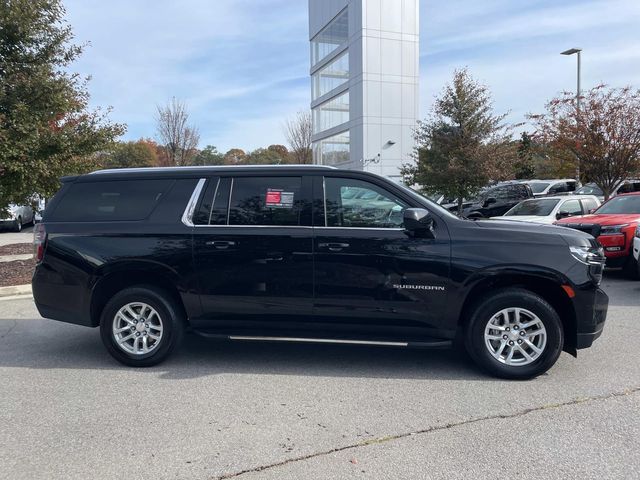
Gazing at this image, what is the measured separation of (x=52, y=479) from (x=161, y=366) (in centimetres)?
207

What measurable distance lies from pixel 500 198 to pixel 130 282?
1718 cm

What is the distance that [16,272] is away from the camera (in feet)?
35.1

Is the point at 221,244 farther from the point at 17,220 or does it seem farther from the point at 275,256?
the point at 17,220

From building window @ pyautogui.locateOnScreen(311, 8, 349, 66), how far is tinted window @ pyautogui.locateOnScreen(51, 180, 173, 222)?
140ft

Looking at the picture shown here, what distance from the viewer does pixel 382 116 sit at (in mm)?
41781

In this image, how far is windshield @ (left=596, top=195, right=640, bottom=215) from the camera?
10766 mm

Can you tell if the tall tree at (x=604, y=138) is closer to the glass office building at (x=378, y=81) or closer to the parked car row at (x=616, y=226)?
the parked car row at (x=616, y=226)

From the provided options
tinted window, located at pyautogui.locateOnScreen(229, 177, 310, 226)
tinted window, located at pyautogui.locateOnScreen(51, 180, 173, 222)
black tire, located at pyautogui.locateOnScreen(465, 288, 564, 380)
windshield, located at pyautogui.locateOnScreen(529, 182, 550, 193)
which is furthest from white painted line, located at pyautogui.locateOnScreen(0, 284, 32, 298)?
windshield, located at pyautogui.locateOnScreen(529, 182, 550, 193)

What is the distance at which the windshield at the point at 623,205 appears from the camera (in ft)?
35.3

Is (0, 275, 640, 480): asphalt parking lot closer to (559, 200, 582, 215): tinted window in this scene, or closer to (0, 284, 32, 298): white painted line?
(0, 284, 32, 298): white painted line

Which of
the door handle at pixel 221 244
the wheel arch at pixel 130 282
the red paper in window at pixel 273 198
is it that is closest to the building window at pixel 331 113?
the red paper in window at pixel 273 198

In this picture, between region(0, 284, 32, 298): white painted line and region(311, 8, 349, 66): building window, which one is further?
region(311, 8, 349, 66): building window

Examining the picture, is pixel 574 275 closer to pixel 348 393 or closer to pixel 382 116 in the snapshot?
pixel 348 393

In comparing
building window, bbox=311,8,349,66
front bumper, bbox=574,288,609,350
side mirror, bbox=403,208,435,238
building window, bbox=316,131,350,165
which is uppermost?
building window, bbox=311,8,349,66
